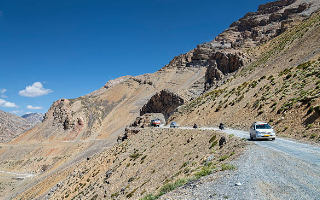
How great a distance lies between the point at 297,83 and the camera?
81.4ft

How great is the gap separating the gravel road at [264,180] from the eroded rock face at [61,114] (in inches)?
3720

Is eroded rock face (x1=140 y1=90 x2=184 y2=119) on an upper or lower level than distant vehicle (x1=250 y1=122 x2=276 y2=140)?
upper

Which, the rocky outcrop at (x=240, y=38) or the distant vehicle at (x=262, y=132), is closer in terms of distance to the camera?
the distant vehicle at (x=262, y=132)

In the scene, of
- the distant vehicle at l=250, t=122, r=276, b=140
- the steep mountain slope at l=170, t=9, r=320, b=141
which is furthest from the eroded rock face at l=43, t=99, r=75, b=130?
the distant vehicle at l=250, t=122, r=276, b=140

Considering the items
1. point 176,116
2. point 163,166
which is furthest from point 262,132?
point 176,116

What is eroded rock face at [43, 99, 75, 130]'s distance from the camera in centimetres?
9315

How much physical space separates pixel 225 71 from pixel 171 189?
5629cm

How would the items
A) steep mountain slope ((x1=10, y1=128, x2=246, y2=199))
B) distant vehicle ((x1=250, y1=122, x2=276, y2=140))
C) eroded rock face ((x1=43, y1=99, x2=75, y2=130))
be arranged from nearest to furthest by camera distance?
steep mountain slope ((x1=10, y1=128, x2=246, y2=199)) → distant vehicle ((x1=250, y1=122, x2=276, y2=140)) → eroded rock face ((x1=43, y1=99, x2=75, y2=130))

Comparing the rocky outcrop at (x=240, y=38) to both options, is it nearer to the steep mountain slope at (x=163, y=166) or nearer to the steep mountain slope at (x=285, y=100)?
the steep mountain slope at (x=285, y=100)

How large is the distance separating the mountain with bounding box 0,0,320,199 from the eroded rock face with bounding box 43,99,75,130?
1.85 feet

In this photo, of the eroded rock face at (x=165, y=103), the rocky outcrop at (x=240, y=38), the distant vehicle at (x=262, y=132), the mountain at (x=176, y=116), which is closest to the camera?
the distant vehicle at (x=262, y=132)

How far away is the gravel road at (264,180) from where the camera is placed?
239 inches

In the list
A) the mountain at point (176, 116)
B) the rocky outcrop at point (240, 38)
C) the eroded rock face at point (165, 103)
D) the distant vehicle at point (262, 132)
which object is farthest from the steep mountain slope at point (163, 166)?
the rocky outcrop at point (240, 38)

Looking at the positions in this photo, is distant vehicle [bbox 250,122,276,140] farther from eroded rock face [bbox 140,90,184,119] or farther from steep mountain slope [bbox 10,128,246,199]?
eroded rock face [bbox 140,90,184,119]
